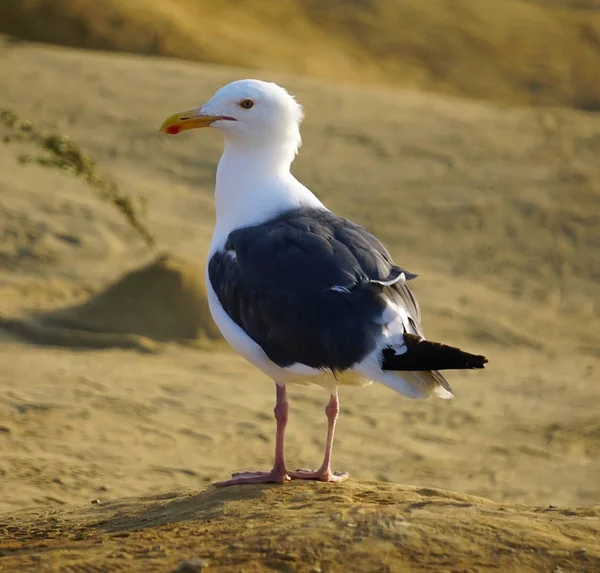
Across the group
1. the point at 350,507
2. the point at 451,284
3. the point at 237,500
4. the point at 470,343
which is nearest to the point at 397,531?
the point at 350,507

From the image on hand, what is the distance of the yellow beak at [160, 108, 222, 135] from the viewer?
689 centimetres

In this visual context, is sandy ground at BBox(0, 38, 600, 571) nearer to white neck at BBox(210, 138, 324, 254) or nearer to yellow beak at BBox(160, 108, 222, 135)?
white neck at BBox(210, 138, 324, 254)

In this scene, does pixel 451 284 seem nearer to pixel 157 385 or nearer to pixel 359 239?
pixel 157 385

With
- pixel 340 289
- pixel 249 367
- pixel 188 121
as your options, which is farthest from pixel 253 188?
pixel 249 367

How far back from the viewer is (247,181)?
675 centimetres

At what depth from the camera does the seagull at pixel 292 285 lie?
18.7ft

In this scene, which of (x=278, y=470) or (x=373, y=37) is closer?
(x=278, y=470)

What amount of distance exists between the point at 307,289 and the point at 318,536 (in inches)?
49.0

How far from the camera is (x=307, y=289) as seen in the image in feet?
19.4

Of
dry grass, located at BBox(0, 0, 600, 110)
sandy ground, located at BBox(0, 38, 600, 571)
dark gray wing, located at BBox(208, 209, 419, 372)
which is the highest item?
dark gray wing, located at BBox(208, 209, 419, 372)

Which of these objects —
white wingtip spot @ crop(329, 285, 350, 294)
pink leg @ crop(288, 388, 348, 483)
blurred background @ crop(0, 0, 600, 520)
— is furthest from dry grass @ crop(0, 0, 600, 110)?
white wingtip spot @ crop(329, 285, 350, 294)

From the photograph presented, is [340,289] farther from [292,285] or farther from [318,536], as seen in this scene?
[318,536]

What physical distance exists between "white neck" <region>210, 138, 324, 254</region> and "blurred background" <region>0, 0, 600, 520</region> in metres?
2.35

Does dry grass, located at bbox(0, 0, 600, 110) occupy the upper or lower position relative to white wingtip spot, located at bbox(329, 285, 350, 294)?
lower
